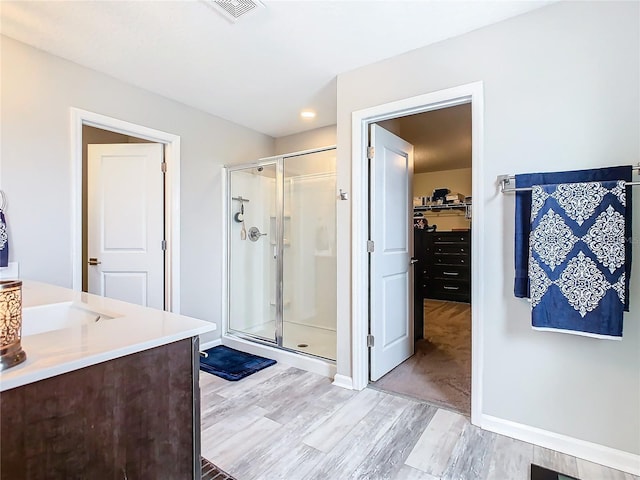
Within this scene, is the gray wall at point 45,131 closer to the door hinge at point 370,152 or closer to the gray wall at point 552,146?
the door hinge at point 370,152

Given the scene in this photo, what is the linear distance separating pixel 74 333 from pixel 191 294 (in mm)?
2335

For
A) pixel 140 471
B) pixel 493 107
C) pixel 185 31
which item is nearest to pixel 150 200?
pixel 185 31

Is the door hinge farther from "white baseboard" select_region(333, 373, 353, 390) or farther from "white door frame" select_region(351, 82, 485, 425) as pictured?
"white baseboard" select_region(333, 373, 353, 390)

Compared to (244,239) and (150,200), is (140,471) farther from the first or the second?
(244,239)

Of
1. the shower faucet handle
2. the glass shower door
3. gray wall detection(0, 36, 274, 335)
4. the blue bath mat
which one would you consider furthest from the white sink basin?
the shower faucet handle

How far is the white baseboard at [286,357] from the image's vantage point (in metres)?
2.72

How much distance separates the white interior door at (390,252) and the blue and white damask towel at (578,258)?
3.47 ft

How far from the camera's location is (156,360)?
979 mm

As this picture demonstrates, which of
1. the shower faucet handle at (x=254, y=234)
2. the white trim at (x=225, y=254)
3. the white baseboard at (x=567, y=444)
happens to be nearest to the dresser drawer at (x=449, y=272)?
the shower faucet handle at (x=254, y=234)

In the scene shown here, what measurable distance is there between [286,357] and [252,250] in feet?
4.41

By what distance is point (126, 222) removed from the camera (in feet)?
9.72

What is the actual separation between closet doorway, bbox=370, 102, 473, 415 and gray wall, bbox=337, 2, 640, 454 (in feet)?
1.05

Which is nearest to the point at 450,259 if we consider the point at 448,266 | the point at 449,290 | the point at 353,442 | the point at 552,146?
the point at 448,266

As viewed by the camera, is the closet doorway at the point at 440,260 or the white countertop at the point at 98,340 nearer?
the white countertop at the point at 98,340
